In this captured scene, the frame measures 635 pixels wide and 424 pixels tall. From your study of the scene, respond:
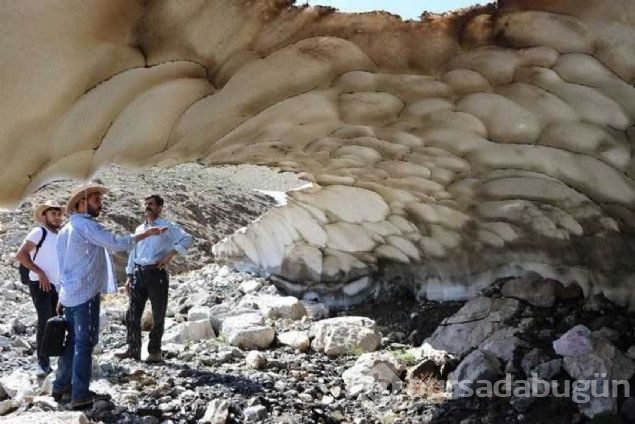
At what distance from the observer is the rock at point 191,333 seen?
527 centimetres

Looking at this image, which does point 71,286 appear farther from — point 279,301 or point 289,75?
point 279,301

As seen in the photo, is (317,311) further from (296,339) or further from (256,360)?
(256,360)

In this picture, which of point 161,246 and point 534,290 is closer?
point 534,290

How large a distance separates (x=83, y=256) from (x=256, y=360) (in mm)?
1315

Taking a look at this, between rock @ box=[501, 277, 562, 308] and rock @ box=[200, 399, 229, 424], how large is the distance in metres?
2.02

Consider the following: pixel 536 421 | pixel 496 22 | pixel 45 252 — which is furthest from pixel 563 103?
pixel 45 252

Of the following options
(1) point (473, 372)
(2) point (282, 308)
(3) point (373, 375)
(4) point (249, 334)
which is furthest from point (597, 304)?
(2) point (282, 308)

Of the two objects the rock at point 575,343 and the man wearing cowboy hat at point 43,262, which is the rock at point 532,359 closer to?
the rock at point 575,343

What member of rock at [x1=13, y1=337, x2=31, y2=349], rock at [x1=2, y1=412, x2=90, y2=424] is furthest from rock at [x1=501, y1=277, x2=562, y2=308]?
rock at [x1=13, y1=337, x2=31, y2=349]

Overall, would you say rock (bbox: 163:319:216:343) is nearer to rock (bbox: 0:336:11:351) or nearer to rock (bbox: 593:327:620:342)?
rock (bbox: 0:336:11:351)

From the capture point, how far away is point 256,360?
175 inches

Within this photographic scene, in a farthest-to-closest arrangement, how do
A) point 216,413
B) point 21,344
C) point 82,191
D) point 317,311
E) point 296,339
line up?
point 317,311, point 21,344, point 296,339, point 82,191, point 216,413

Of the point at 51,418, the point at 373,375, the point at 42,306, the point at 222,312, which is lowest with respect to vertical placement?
the point at 51,418

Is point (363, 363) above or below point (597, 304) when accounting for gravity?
below
